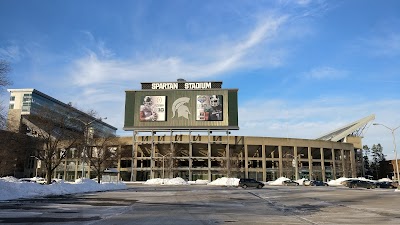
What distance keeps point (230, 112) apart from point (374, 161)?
96.7m

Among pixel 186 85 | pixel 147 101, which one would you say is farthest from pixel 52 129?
pixel 186 85

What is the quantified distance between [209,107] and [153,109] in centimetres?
1526

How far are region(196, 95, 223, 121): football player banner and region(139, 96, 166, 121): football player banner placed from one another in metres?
9.56

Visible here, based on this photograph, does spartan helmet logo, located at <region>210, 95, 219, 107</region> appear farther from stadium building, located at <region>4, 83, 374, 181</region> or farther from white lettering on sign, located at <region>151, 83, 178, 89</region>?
white lettering on sign, located at <region>151, 83, 178, 89</region>

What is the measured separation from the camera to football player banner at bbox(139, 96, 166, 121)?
94494 mm

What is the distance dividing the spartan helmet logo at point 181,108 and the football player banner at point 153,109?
117 inches

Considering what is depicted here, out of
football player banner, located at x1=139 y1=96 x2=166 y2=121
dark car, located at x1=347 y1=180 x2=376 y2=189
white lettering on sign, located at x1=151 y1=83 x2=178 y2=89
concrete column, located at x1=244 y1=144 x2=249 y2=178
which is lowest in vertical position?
dark car, located at x1=347 y1=180 x2=376 y2=189

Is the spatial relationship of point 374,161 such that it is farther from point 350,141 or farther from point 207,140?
point 207,140

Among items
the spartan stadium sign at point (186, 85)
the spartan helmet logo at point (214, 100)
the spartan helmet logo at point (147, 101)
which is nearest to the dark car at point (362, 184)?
the spartan helmet logo at point (214, 100)

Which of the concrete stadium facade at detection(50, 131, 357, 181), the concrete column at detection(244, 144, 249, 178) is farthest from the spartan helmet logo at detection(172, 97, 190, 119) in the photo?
the concrete column at detection(244, 144, 249, 178)

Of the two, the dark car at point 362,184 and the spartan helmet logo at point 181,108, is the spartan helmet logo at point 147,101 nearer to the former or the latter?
the spartan helmet logo at point 181,108

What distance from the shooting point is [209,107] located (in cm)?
9406

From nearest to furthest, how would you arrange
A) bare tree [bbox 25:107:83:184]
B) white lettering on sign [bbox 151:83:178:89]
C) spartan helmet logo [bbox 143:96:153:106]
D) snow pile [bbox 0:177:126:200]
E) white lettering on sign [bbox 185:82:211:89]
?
snow pile [bbox 0:177:126:200]
bare tree [bbox 25:107:83:184]
spartan helmet logo [bbox 143:96:153:106]
white lettering on sign [bbox 185:82:211:89]
white lettering on sign [bbox 151:83:178:89]

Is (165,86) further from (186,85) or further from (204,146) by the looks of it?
(204,146)
